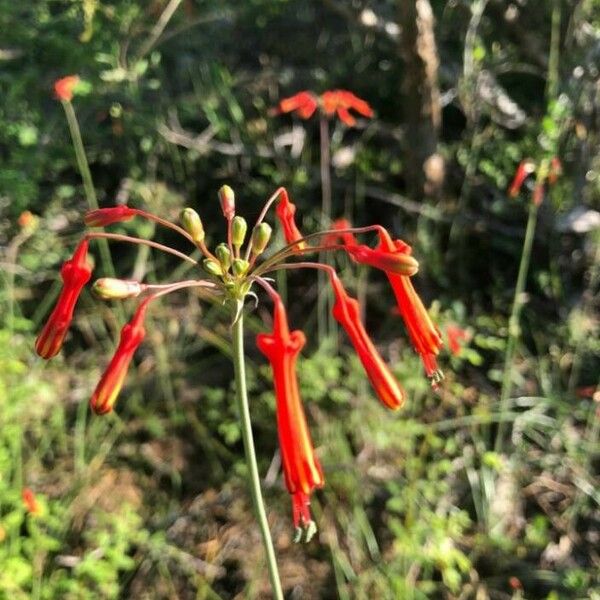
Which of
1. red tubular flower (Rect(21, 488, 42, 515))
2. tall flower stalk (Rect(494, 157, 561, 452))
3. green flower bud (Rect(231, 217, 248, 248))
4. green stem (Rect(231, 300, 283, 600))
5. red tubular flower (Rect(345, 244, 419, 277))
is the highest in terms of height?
green flower bud (Rect(231, 217, 248, 248))

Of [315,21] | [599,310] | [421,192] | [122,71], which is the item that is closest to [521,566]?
[599,310]

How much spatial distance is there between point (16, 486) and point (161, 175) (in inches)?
78.3

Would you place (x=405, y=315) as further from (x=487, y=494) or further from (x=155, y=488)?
(x=155, y=488)

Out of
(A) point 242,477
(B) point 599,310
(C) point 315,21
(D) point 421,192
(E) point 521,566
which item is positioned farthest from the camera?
(C) point 315,21

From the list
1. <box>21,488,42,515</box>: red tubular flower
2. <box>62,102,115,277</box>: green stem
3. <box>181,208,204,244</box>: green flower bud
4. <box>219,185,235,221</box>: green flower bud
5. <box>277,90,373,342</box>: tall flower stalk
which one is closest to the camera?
<box>181,208,204,244</box>: green flower bud

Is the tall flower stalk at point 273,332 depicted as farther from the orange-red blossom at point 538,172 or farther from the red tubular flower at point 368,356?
the orange-red blossom at point 538,172

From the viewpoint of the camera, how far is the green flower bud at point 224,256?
124 cm

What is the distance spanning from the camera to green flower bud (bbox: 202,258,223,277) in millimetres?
1236

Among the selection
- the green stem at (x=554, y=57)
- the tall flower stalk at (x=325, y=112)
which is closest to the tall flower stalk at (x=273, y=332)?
the tall flower stalk at (x=325, y=112)

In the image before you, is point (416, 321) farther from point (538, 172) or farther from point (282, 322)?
point (538, 172)

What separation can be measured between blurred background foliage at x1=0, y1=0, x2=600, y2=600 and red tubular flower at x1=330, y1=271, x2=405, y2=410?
1.32m

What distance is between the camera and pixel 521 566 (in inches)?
97.2

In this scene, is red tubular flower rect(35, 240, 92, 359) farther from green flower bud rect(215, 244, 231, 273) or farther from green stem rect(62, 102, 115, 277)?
green stem rect(62, 102, 115, 277)

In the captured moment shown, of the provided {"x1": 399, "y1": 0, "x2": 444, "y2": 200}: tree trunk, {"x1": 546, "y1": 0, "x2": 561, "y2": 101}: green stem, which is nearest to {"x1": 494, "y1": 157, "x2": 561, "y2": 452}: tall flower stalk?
{"x1": 546, "y1": 0, "x2": 561, "y2": 101}: green stem
